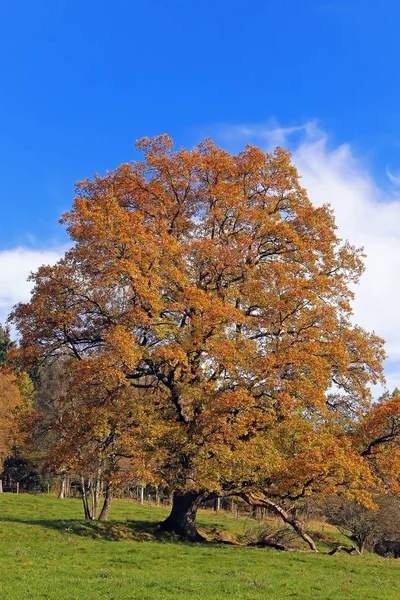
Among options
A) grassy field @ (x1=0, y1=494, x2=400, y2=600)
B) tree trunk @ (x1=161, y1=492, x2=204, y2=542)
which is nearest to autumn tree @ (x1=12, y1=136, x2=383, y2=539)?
tree trunk @ (x1=161, y1=492, x2=204, y2=542)

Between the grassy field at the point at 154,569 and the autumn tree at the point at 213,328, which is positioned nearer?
the grassy field at the point at 154,569

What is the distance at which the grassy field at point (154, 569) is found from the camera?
1235cm

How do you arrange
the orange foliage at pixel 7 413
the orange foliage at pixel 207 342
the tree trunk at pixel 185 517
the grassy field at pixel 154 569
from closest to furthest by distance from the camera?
the grassy field at pixel 154 569
the orange foliage at pixel 207 342
the tree trunk at pixel 185 517
the orange foliage at pixel 7 413

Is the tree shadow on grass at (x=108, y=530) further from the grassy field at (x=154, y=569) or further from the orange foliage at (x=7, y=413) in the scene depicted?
the orange foliage at (x=7, y=413)

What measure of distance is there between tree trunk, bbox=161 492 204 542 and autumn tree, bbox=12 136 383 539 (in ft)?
0.22

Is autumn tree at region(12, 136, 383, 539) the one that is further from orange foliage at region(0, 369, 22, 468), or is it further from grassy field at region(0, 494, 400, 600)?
orange foliage at region(0, 369, 22, 468)

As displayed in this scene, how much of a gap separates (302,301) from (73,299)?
993 centimetres

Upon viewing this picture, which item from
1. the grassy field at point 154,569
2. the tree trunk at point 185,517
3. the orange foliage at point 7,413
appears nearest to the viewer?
the grassy field at point 154,569

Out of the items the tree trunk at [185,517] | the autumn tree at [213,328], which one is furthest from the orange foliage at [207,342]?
the tree trunk at [185,517]

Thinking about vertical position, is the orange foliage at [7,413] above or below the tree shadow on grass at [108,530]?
above

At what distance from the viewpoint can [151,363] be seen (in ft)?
71.4

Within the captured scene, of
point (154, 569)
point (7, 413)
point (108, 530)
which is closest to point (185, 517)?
point (108, 530)

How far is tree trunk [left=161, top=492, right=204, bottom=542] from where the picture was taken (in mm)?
23188

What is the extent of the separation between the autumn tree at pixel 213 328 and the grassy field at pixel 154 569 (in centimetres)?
251
